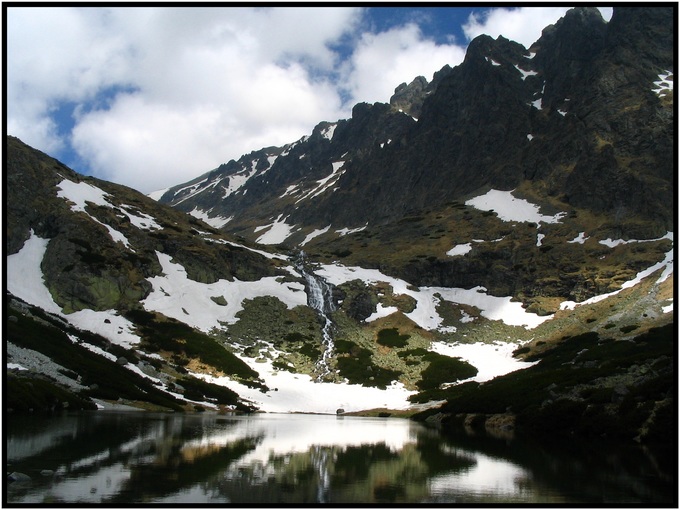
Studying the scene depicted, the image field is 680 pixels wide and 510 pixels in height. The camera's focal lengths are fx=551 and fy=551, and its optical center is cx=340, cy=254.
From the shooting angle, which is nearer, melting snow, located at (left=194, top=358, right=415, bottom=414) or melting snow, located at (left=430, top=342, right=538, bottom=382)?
melting snow, located at (left=194, top=358, right=415, bottom=414)

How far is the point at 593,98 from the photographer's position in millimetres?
189750

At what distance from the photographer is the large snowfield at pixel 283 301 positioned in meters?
85.6

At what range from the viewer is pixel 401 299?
13012 centimetres

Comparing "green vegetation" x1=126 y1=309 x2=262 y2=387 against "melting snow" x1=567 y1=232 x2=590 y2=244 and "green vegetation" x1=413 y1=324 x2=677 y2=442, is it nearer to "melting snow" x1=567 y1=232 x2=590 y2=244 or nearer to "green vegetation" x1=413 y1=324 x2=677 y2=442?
"green vegetation" x1=413 y1=324 x2=677 y2=442

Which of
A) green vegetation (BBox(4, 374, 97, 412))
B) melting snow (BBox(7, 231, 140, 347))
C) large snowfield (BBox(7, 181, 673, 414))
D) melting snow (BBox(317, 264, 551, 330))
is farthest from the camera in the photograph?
melting snow (BBox(317, 264, 551, 330))

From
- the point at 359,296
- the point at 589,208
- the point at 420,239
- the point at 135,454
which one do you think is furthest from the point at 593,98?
the point at 135,454

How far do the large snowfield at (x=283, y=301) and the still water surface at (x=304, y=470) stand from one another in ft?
160

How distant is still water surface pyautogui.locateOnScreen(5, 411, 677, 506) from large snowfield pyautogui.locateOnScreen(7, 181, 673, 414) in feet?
160

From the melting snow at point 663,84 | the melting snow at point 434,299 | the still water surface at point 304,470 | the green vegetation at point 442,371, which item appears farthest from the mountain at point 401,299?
the still water surface at point 304,470

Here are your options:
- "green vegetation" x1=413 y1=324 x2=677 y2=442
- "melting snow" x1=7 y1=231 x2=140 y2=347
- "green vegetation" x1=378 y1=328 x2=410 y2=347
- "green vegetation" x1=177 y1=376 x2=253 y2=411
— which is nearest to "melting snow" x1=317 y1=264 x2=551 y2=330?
"green vegetation" x1=378 y1=328 x2=410 y2=347

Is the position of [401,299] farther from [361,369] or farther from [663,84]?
[663,84]

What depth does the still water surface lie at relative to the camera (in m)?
18.1

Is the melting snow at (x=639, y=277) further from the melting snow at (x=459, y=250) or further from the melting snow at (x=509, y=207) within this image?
the melting snow at (x=509, y=207)

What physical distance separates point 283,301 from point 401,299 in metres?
28.0
